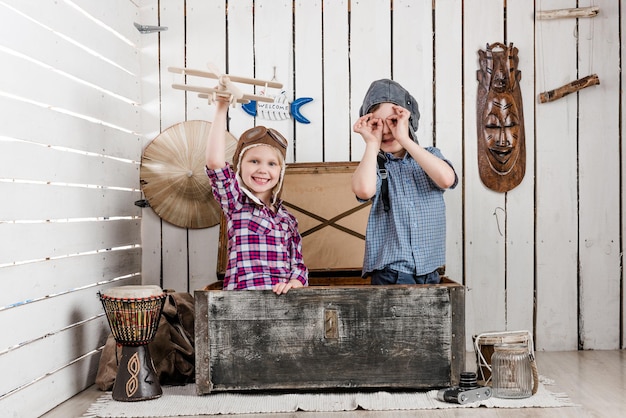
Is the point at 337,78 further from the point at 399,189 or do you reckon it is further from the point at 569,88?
the point at 569,88

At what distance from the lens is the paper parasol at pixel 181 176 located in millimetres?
3678

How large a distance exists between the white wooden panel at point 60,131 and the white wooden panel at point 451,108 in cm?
171

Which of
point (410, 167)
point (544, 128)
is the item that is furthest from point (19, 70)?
point (544, 128)

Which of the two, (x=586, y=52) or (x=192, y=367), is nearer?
(x=192, y=367)

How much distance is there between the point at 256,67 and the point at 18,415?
218 cm

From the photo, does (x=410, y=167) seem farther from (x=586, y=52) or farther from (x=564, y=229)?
(x=586, y=52)

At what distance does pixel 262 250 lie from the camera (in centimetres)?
300

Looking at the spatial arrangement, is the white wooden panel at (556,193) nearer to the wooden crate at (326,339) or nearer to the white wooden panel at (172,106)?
the wooden crate at (326,339)

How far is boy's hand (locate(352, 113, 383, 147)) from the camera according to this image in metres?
2.87

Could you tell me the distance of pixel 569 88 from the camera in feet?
12.0

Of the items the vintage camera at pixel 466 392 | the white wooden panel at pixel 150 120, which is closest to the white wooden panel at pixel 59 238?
the white wooden panel at pixel 150 120

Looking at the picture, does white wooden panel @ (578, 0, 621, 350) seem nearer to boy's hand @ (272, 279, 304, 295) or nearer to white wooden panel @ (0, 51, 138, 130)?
boy's hand @ (272, 279, 304, 295)

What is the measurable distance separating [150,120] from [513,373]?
7.69ft

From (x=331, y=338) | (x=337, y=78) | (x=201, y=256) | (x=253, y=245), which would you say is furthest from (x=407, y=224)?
(x=201, y=256)
